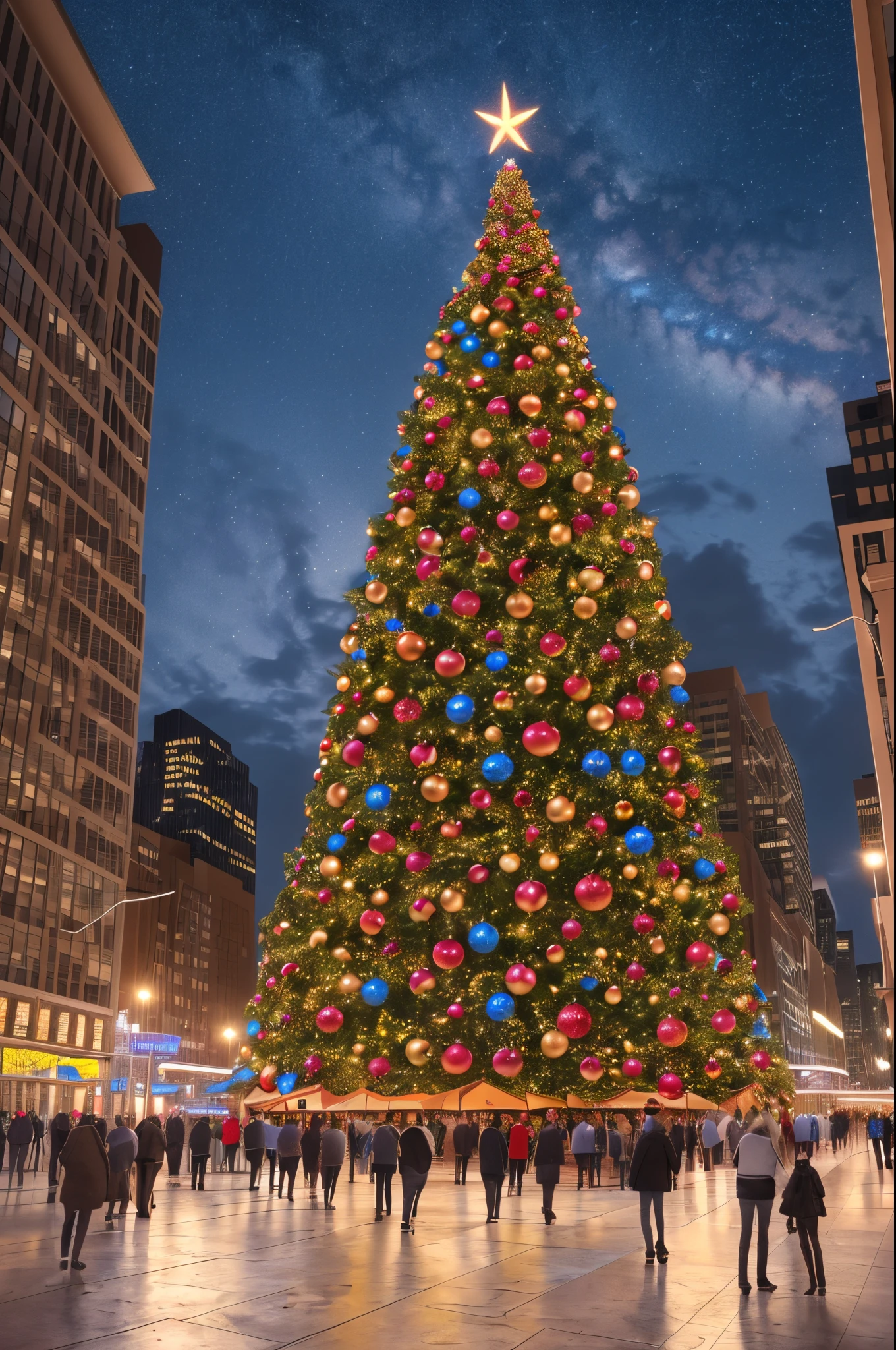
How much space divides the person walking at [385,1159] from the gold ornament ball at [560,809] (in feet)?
17.2

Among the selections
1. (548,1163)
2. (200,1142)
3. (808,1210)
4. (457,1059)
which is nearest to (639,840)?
(457,1059)

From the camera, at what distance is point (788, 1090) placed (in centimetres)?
1689

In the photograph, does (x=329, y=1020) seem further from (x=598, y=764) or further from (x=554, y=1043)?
(x=598, y=764)

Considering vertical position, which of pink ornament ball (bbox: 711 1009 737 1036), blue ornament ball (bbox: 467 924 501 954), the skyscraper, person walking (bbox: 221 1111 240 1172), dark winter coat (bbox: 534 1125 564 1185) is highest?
the skyscraper

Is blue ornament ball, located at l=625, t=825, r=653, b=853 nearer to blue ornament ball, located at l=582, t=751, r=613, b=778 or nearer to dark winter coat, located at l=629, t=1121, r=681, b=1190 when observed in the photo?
blue ornament ball, located at l=582, t=751, r=613, b=778

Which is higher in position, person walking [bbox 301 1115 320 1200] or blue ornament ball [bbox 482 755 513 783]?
blue ornament ball [bbox 482 755 513 783]

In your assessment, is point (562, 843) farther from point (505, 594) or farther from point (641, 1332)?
point (641, 1332)

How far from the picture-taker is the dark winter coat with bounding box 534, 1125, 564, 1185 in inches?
647

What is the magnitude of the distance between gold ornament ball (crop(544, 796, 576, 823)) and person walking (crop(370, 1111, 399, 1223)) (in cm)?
525

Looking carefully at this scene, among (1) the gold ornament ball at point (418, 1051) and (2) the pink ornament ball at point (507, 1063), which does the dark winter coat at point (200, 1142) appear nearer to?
(1) the gold ornament ball at point (418, 1051)

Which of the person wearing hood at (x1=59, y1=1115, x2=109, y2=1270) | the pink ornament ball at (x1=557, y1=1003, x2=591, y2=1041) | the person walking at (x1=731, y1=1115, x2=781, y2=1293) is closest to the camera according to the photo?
the person walking at (x1=731, y1=1115, x2=781, y2=1293)

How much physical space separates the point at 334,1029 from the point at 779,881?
488ft

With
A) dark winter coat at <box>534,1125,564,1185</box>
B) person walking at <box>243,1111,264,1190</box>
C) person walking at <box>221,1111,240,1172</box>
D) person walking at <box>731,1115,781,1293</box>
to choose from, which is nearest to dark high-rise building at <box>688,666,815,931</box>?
person walking at <box>221,1111,240,1172</box>

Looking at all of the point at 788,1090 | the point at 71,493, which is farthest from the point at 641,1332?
the point at 71,493
